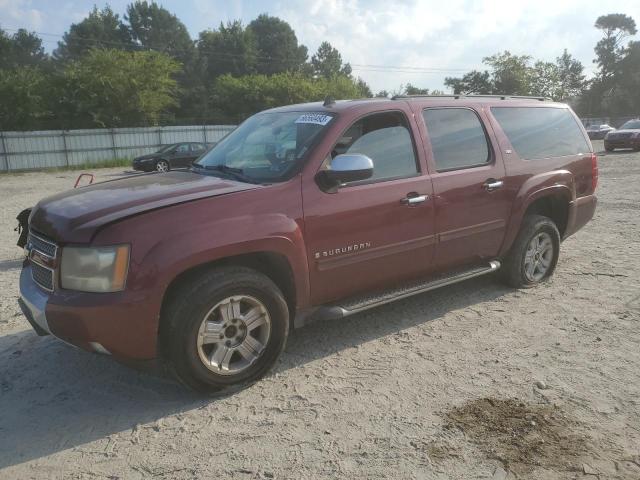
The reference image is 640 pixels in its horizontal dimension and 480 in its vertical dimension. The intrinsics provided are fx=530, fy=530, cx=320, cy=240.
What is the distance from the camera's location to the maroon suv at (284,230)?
9.83 feet

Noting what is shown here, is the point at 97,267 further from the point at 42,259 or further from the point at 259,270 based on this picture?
the point at 259,270

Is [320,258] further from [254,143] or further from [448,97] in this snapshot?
[448,97]

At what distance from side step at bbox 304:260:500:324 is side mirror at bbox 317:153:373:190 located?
87cm

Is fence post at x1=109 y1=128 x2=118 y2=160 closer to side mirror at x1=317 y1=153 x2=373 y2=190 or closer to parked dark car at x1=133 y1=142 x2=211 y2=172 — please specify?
parked dark car at x1=133 y1=142 x2=211 y2=172

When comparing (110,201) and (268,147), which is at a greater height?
(268,147)

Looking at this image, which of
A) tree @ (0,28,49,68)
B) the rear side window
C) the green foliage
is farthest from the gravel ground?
tree @ (0,28,49,68)

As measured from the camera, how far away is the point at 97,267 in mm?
2941

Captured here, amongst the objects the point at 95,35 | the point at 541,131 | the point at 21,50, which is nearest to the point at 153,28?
the point at 95,35

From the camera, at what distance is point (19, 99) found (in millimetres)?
30938

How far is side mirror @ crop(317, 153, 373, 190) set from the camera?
3.53m

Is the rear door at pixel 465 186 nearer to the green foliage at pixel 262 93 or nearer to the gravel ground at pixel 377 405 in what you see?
the gravel ground at pixel 377 405

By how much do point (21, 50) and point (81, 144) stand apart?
1952 inches

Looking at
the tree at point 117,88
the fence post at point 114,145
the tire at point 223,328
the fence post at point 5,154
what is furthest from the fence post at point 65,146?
the tire at point 223,328

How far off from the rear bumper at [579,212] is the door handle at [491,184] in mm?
1251
